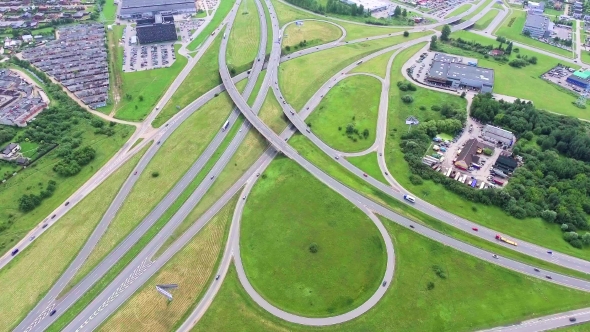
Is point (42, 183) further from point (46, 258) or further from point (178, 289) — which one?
point (178, 289)

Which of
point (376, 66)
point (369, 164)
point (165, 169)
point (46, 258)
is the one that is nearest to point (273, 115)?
point (369, 164)

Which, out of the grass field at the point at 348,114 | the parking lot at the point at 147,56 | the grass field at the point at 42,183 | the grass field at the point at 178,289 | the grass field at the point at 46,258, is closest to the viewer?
the grass field at the point at 178,289

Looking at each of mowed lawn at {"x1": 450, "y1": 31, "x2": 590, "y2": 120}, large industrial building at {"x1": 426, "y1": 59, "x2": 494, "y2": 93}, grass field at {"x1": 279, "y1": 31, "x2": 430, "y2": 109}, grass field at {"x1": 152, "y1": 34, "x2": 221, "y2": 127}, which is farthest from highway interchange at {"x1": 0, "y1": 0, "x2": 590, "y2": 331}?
mowed lawn at {"x1": 450, "y1": 31, "x2": 590, "y2": 120}

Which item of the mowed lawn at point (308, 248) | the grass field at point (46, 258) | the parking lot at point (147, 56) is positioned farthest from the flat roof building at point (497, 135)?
the parking lot at point (147, 56)

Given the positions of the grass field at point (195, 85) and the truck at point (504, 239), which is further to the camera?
the grass field at point (195, 85)

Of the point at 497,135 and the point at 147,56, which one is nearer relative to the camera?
the point at 497,135

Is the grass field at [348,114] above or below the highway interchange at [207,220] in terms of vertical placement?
above

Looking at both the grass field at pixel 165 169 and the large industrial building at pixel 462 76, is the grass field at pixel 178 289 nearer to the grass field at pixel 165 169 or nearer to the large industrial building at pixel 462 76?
the grass field at pixel 165 169
